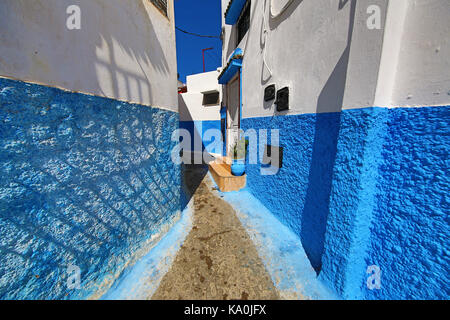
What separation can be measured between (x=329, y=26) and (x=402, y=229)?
2.51 meters

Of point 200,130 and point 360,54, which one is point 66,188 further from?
point 200,130

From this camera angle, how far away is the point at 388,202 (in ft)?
5.00

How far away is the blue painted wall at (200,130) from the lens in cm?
1080

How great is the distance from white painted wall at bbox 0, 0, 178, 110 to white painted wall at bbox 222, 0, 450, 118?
2.38 metres

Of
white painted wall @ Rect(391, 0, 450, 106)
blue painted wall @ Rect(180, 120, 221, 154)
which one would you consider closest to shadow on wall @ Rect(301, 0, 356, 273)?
white painted wall @ Rect(391, 0, 450, 106)

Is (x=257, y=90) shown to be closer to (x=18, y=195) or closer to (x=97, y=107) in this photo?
(x=97, y=107)

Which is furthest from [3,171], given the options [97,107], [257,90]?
[257,90]

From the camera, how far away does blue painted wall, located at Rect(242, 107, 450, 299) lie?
4.12ft

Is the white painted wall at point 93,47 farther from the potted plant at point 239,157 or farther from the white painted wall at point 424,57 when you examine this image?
the white painted wall at point 424,57

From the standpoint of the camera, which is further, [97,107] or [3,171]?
[97,107]

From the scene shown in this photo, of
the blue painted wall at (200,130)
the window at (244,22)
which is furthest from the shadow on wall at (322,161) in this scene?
the blue painted wall at (200,130)

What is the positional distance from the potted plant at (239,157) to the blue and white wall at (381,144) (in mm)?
2601

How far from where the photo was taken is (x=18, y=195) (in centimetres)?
121

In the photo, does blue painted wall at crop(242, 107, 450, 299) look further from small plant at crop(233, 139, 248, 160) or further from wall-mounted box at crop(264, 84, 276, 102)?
small plant at crop(233, 139, 248, 160)
